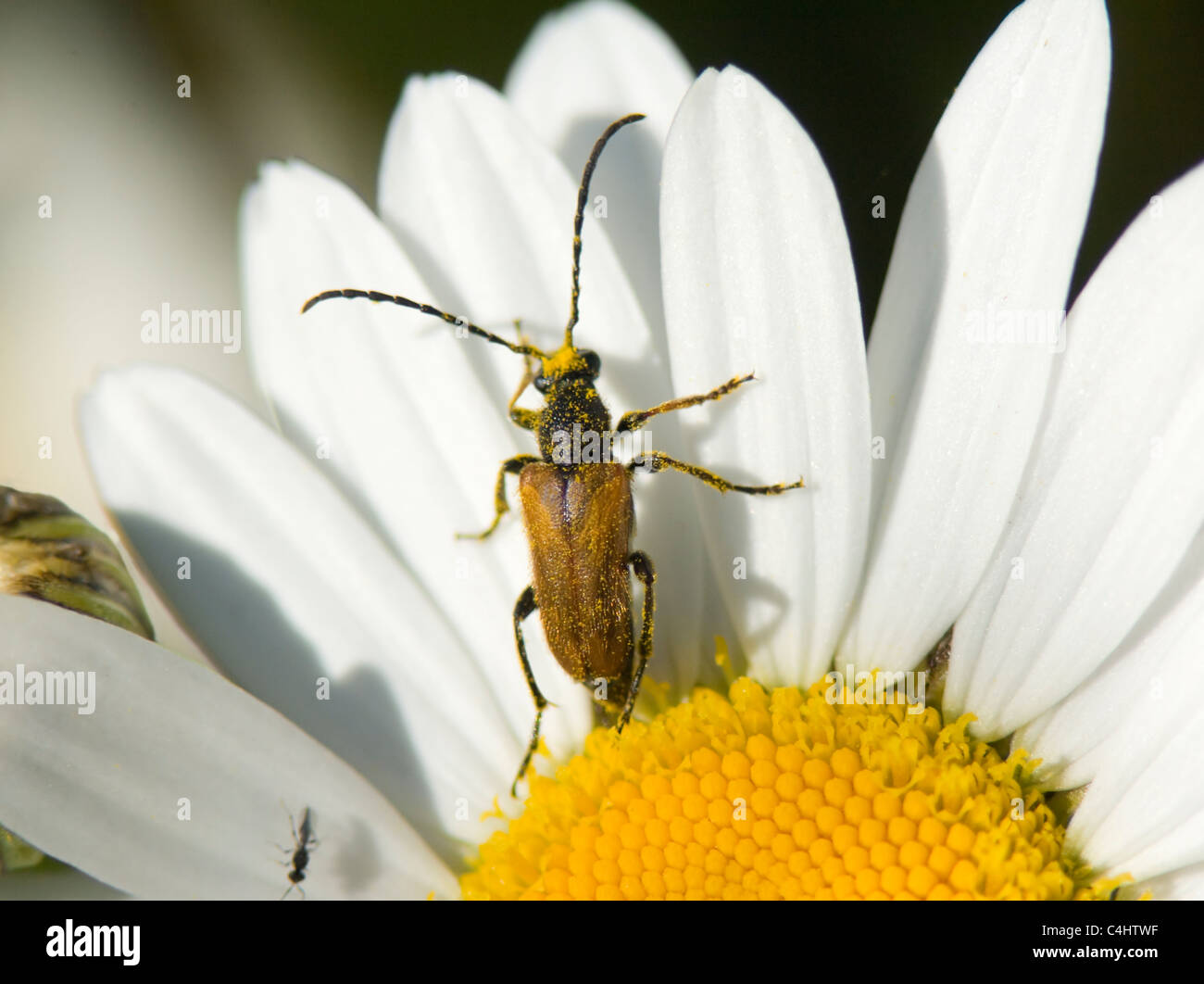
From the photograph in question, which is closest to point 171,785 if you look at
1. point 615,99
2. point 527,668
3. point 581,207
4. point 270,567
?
point 270,567

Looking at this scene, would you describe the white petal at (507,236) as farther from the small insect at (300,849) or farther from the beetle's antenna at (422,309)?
the small insect at (300,849)

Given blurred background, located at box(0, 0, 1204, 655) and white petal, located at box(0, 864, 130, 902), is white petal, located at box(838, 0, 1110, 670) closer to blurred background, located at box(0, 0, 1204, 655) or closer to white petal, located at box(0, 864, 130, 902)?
blurred background, located at box(0, 0, 1204, 655)

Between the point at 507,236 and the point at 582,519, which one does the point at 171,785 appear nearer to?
the point at 582,519

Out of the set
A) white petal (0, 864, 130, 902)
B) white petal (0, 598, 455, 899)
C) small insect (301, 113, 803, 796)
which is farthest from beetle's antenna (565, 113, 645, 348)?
white petal (0, 864, 130, 902)

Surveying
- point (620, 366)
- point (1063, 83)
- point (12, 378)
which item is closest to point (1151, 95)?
point (1063, 83)

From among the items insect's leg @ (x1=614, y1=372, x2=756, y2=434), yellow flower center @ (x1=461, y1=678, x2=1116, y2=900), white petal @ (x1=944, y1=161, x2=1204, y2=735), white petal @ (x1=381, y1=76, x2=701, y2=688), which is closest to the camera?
white petal @ (x1=944, y1=161, x2=1204, y2=735)
